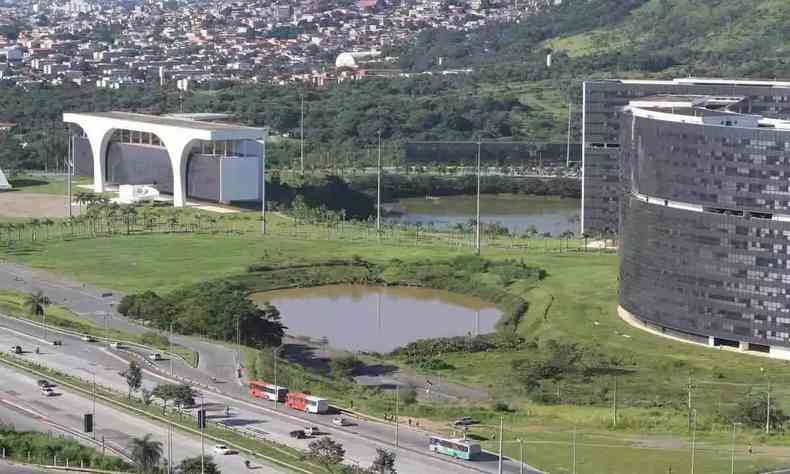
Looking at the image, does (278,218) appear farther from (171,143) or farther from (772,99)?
(772,99)

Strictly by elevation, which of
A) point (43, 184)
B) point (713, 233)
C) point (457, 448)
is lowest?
point (457, 448)

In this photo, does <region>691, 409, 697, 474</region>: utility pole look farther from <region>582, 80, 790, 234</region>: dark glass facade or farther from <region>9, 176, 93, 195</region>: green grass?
<region>9, 176, 93, 195</region>: green grass

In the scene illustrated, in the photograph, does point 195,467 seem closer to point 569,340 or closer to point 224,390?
point 224,390

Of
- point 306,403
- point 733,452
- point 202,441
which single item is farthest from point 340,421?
point 733,452

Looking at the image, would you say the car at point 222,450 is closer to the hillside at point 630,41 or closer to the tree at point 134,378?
the tree at point 134,378

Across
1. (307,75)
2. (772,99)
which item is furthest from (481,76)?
(772,99)
